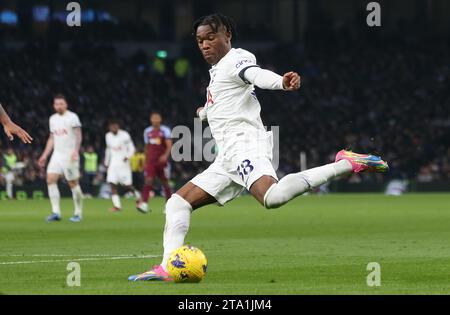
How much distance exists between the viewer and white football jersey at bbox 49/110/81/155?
73.2 feet

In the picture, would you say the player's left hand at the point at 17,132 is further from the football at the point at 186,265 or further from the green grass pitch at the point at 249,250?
the football at the point at 186,265

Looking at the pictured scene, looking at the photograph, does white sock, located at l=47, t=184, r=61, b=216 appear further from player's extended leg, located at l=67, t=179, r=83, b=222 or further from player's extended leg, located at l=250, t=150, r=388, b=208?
player's extended leg, located at l=250, t=150, r=388, b=208

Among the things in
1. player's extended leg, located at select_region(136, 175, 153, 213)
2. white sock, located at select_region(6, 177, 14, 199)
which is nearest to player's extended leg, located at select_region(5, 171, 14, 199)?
white sock, located at select_region(6, 177, 14, 199)

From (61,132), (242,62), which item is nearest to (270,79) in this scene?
(242,62)

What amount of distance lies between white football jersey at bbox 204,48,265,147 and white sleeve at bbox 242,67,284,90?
396 mm

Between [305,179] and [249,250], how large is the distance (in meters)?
4.79

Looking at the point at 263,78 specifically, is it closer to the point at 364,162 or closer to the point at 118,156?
the point at 364,162

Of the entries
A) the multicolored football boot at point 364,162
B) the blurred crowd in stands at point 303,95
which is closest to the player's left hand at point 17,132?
the multicolored football boot at point 364,162

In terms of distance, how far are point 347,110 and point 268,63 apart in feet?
12.4

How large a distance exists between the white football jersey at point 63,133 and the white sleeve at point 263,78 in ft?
41.2

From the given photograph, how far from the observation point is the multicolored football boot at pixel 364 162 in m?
10.2
